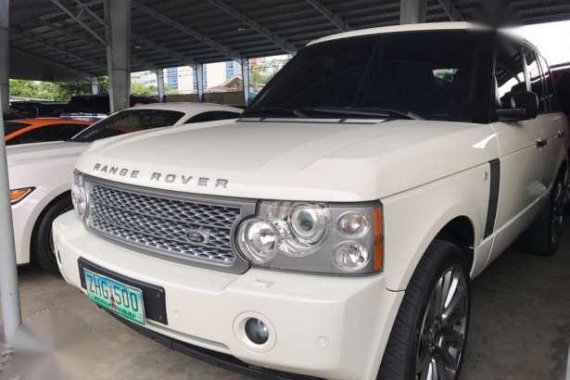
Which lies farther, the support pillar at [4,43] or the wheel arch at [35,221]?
the support pillar at [4,43]

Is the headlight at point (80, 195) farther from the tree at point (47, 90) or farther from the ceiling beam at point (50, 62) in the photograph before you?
the tree at point (47, 90)

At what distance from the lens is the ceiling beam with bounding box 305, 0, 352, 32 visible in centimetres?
1906

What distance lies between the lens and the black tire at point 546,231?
4.22 meters

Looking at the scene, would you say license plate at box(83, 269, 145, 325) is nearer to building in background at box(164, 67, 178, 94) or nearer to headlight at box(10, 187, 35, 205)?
headlight at box(10, 187, 35, 205)

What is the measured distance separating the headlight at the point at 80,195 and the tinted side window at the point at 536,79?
3.10 m

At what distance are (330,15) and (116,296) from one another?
19.4 metres

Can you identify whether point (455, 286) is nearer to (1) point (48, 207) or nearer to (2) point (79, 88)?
(1) point (48, 207)

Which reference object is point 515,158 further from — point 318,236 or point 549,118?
point 318,236

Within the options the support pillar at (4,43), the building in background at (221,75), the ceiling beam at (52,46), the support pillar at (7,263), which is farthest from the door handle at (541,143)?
the ceiling beam at (52,46)

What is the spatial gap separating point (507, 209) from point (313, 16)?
19.9 metres

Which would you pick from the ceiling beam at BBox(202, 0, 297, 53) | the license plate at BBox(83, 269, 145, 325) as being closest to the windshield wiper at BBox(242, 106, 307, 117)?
the license plate at BBox(83, 269, 145, 325)

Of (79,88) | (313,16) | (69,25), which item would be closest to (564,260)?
(313,16)

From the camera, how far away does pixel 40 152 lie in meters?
4.12

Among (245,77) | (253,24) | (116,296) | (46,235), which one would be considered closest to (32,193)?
(46,235)
